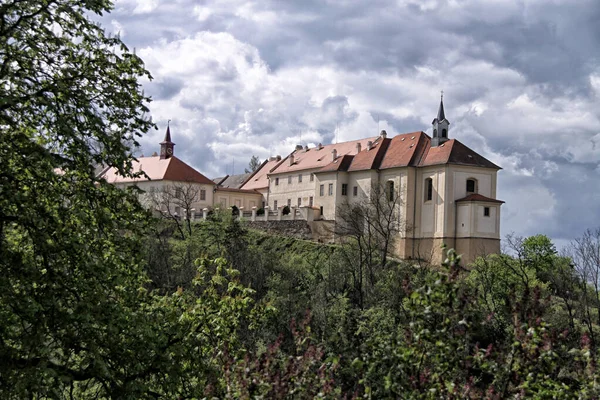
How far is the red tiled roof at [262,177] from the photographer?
7819cm

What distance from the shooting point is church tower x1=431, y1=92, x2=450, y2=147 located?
61.8 m

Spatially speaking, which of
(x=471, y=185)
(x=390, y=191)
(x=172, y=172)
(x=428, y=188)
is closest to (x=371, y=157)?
(x=390, y=191)

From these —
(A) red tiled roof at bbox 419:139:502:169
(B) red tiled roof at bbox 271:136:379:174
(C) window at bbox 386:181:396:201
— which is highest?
(B) red tiled roof at bbox 271:136:379:174

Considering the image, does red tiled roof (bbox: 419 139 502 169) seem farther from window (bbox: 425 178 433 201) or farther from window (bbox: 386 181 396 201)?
window (bbox: 386 181 396 201)

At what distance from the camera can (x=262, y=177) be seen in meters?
79.6

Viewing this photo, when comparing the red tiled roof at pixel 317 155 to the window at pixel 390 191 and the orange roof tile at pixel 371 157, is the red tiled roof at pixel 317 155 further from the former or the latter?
the window at pixel 390 191

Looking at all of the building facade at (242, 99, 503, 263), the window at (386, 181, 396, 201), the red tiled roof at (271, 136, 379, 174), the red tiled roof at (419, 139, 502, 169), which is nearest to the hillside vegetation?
the building facade at (242, 99, 503, 263)

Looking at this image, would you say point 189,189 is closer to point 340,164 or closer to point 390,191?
point 340,164

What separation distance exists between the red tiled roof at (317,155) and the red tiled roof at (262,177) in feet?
8.52

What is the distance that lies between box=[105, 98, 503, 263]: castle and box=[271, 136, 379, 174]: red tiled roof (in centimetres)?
11

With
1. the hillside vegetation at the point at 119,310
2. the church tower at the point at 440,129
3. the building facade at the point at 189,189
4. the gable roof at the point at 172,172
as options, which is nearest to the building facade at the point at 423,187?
the church tower at the point at 440,129

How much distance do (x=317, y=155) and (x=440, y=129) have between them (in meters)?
13.8

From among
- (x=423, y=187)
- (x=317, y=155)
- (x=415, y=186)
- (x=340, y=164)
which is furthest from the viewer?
(x=317, y=155)

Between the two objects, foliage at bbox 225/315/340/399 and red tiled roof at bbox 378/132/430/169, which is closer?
foliage at bbox 225/315/340/399
